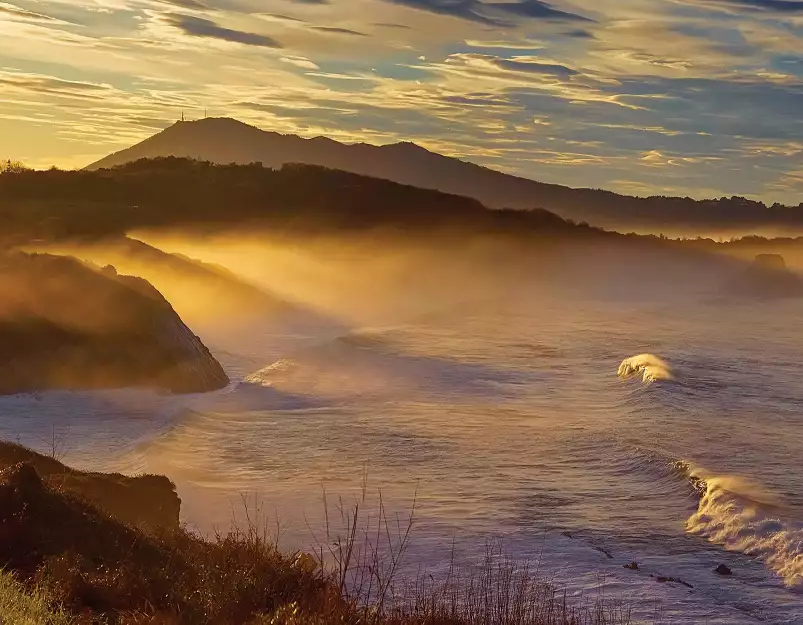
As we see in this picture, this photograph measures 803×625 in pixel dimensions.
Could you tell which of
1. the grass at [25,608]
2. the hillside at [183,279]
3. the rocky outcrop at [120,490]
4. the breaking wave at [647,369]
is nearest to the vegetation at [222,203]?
the hillside at [183,279]

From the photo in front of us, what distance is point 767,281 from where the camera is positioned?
119000mm

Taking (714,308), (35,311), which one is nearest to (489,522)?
(35,311)

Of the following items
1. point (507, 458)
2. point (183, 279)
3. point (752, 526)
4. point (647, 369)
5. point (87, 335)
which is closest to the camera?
point (752, 526)

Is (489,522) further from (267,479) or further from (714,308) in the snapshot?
(714,308)

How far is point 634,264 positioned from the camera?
161 m

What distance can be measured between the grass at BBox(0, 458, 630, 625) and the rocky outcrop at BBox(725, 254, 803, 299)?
107005 mm

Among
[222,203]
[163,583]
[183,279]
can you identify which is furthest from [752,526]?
[222,203]

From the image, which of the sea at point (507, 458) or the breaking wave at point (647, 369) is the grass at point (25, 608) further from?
the breaking wave at point (647, 369)

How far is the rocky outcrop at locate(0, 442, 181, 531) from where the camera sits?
12766 millimetres

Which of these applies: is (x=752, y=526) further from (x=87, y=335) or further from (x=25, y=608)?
(x=87, y=335)

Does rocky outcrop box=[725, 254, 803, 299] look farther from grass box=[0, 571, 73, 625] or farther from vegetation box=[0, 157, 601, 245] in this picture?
grass box=[0, 571, 73, 625]

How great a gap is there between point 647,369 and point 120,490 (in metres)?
24.2

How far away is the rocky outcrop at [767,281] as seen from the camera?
11469 centimetres

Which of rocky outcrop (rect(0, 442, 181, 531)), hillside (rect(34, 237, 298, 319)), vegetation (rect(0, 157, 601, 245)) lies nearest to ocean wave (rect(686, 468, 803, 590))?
rocky outcrop (rect(0, 442, 181, 531))
